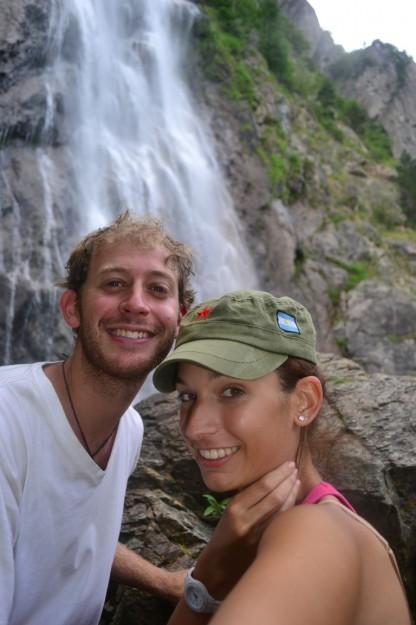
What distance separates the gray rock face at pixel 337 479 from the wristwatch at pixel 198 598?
132cm

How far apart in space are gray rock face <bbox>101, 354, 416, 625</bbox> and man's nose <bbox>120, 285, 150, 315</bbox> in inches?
55.8

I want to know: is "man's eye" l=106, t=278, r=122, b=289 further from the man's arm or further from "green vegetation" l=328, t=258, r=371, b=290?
"green vegetation" l=328, t=258, r=371, b=290

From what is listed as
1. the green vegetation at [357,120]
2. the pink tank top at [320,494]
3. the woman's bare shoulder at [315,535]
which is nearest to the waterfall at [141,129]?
the pink tank top at [320,494]

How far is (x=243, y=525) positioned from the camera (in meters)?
1.91

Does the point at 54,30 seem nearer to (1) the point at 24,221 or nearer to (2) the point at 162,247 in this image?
(1) the point at 24,221

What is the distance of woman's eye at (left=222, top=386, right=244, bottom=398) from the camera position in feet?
6.50

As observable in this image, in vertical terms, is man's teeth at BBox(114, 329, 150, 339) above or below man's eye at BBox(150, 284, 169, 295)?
below

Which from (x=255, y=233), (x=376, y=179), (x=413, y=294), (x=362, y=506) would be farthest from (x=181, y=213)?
(x=376, y=179)

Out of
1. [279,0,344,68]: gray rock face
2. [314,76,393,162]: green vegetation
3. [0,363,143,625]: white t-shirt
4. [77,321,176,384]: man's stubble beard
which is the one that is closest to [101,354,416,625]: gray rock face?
[0,363,143,625]: white t-shirt

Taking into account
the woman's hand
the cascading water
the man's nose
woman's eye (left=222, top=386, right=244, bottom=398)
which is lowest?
the woman's hand

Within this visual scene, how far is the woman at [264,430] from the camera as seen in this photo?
1.54 m

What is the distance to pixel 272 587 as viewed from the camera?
1348mm

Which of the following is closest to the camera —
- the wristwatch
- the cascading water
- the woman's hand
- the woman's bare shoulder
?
the woman's bare shoulder

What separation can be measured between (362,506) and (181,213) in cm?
1233
